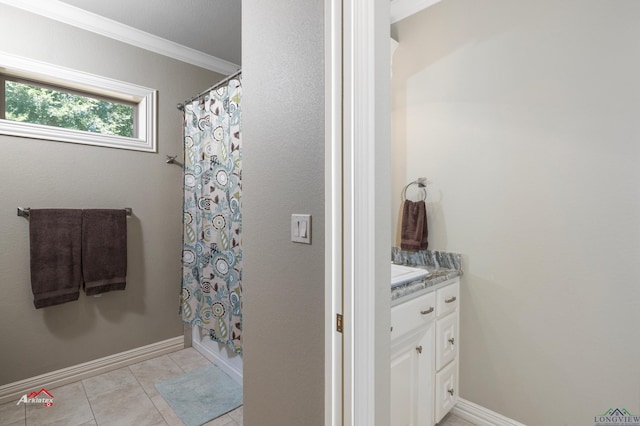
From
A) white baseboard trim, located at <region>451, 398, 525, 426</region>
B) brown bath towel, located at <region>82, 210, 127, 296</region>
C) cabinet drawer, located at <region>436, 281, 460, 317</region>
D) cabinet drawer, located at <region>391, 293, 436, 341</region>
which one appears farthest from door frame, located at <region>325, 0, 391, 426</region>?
brown bath towel, located at <region>82, 210, 127, 296</region>

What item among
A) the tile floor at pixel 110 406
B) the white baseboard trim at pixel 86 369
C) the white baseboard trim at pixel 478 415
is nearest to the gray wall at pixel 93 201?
the white baseboard trim at pixel 86 369

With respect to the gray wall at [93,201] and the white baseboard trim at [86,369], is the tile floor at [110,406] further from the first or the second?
the gray wall at [93,201]

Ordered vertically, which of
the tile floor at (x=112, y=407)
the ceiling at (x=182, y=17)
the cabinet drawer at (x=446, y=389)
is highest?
the ceiling at (x=182, y=17)

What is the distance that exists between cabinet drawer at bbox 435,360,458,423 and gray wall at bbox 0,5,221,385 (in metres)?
2.20

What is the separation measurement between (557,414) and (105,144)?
3.31 metres

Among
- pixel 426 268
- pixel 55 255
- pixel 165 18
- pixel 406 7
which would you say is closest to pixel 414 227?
pixel 426 268

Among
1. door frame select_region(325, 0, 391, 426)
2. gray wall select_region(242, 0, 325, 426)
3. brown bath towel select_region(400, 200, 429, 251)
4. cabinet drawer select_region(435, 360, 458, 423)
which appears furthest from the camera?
brown bath towel select_region(400, 200, 429, 251)

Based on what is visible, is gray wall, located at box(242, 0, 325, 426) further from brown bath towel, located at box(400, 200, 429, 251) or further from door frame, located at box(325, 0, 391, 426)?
brown bath towel, located at box(400, 200, 429, 251)

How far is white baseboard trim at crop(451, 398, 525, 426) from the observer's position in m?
1.69

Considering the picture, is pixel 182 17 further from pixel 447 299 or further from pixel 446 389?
pixel 446 389

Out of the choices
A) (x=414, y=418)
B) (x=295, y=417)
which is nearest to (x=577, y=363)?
(x=414, y=418)

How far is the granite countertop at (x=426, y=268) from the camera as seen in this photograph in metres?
1.38

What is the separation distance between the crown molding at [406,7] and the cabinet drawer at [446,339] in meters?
1.98

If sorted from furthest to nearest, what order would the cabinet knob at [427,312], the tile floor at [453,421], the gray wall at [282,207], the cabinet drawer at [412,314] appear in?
the tile floor at [453,421] → the cabinet knob at [427,312] → the cabinet drawer at [412,314] → the gray wall at [282,207]
